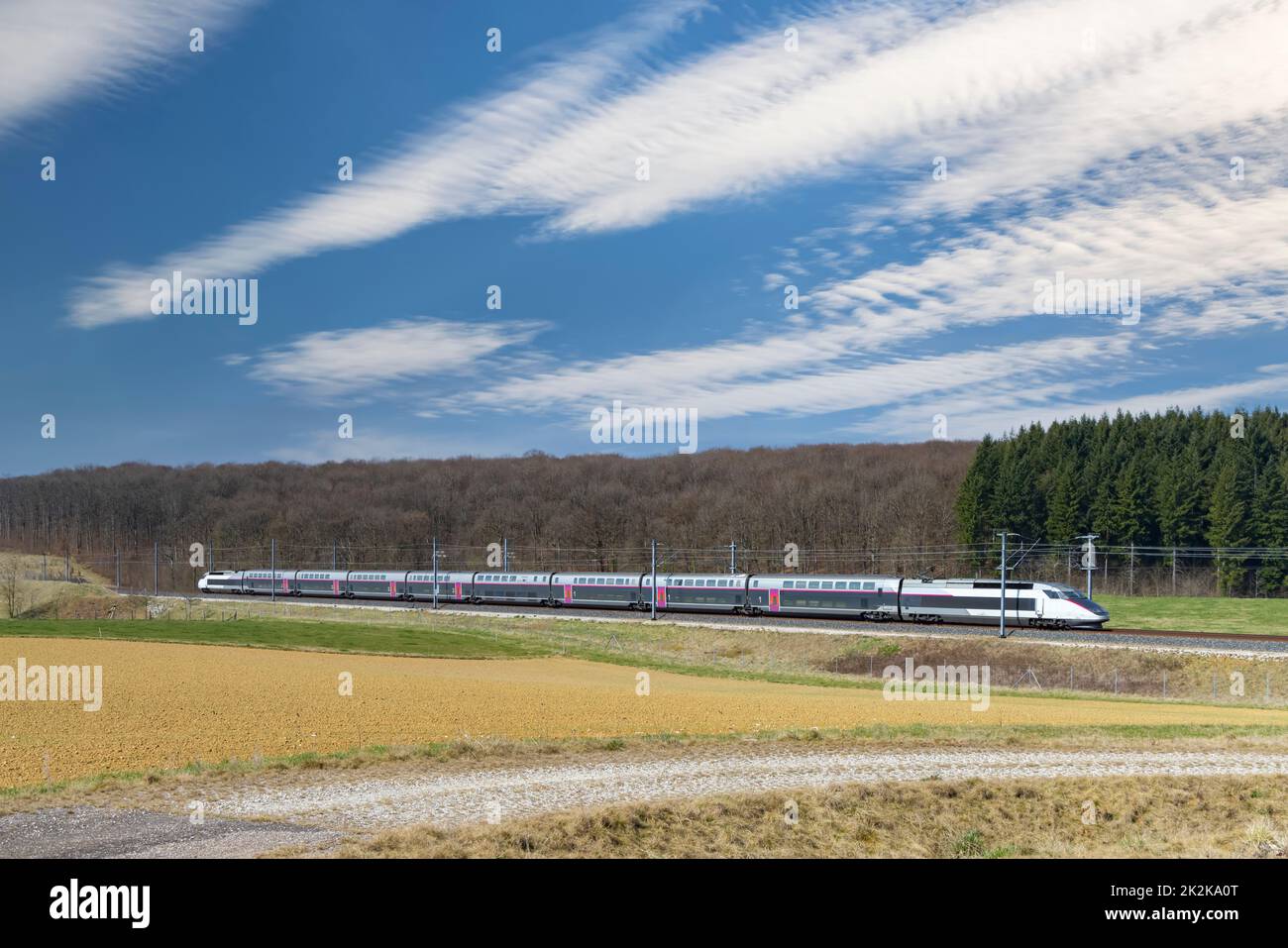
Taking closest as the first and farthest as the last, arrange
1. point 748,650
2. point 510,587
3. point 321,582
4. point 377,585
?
point 748,650
point 510,587
point 377,585
point 321,582

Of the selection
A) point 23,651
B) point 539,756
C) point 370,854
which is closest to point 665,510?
point 23,651

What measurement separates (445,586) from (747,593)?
108 feet

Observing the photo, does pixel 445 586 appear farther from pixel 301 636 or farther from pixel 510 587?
pixel 301 636

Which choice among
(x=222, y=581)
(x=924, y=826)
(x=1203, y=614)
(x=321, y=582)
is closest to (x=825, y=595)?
(x=1203, y=614)

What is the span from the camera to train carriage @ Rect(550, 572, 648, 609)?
89.8 m

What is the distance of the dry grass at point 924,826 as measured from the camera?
16.9 m

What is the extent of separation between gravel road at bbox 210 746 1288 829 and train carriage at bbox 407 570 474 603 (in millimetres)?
74927

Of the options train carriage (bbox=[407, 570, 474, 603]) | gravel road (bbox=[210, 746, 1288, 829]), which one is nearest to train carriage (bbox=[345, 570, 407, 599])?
train carriage (bbox=[407, 570, 474, 603])

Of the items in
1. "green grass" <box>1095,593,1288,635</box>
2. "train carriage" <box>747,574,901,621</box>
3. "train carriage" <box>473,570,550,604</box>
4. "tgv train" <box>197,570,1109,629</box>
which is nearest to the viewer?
"tgv train" <box>197,570,1109,629</box>

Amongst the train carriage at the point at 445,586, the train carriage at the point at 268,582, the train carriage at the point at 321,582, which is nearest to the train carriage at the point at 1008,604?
the train carriage at the point at 445,586

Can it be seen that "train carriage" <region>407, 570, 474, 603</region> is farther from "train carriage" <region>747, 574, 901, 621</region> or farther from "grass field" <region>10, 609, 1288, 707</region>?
"train carriage" <region>747, 574, 901, 621</region>

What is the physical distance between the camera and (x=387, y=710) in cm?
3703

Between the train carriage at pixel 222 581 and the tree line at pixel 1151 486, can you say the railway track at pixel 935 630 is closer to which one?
the train carriage at pixel 222 581

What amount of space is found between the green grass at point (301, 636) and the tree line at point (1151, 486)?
8291 centimetres
